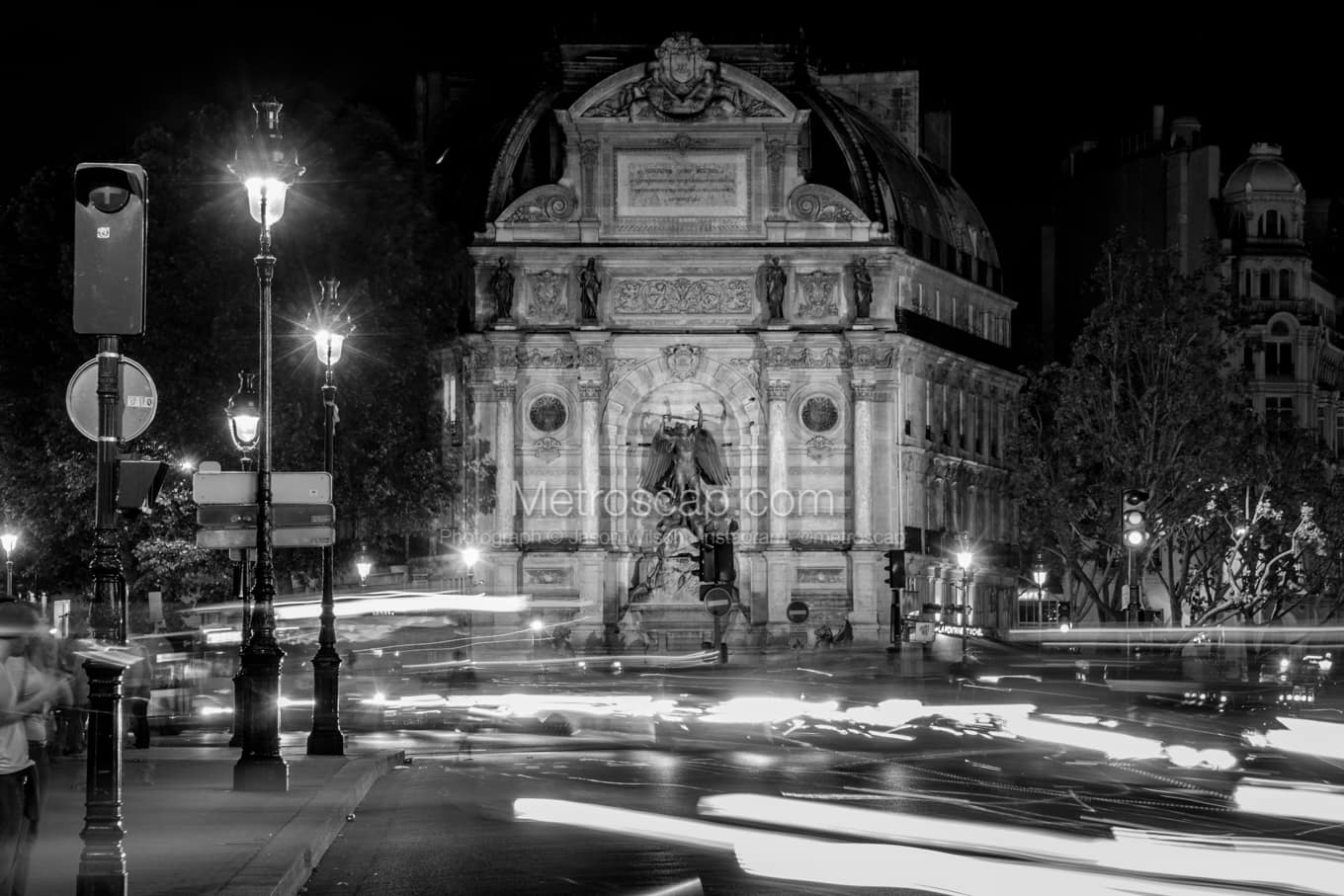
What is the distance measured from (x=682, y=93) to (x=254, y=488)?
58575mm

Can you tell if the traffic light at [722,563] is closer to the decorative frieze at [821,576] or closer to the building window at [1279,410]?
the decorative frieze at [821,576]

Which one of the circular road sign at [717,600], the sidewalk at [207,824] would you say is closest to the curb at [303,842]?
the sidewalk at [207,824]

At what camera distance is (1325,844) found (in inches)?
860

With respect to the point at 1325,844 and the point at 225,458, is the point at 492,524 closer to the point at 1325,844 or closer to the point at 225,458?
the point at 225,458

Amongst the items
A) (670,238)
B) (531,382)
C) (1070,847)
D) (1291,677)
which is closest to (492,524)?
(531,382)

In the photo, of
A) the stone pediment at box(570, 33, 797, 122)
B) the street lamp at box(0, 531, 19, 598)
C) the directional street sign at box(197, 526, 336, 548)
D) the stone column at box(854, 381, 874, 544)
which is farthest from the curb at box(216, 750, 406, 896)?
the stone column at box(854, 381, 874, 544)

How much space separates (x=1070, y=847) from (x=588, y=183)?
69.1 m

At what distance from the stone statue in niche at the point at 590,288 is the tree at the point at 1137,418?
17.4 metres

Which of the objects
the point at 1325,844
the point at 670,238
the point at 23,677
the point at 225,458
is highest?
the point at 670,238

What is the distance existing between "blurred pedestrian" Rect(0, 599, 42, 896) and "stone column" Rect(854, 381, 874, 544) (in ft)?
243

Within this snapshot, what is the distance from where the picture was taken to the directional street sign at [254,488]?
30.6m

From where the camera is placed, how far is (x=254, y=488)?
30.8 meters

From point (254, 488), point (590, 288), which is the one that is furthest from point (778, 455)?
point (254, 488)

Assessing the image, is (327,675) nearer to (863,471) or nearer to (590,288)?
(590,288)
